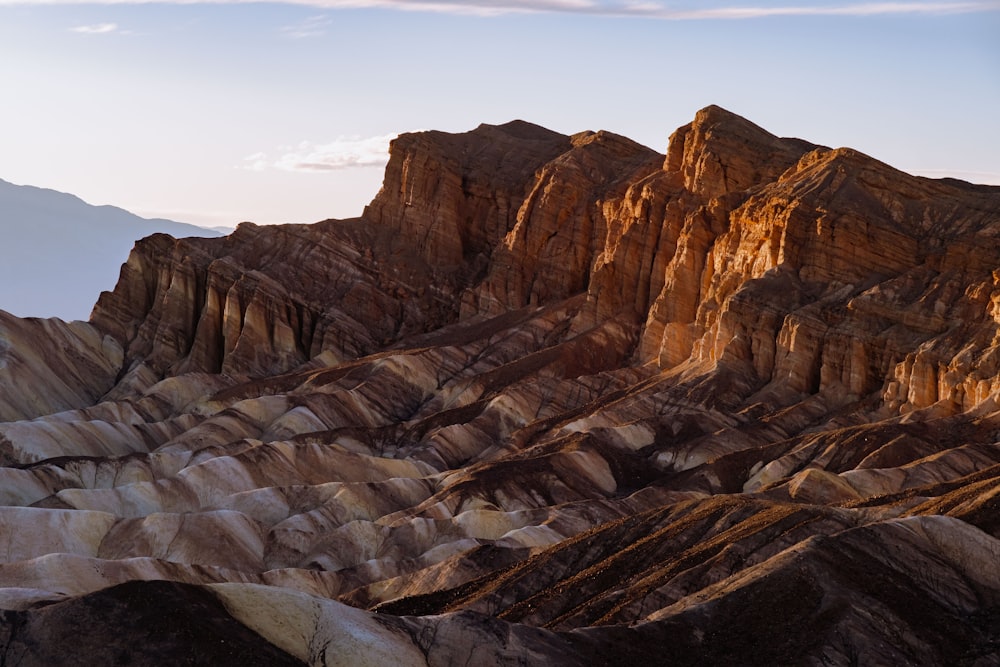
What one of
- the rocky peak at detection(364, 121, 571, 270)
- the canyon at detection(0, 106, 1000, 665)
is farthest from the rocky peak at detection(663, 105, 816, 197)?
the rocky peak at detection(364, 121, 571, 270)

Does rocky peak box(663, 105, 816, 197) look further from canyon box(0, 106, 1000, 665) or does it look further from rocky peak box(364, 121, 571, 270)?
rocky peak box(364, 121, 571, 270)

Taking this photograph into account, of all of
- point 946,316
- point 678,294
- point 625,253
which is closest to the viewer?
point 946,316

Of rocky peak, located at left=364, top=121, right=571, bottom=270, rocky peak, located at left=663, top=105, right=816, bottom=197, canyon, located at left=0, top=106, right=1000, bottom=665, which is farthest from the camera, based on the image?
rocky peak, located at left=364, top=121, right=571, bottom=270

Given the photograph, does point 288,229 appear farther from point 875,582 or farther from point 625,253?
point 875,582

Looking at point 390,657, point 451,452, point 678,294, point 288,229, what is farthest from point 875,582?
point 288,229

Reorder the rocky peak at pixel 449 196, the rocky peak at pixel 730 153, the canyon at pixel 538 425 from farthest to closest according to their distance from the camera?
the rocky peak at pixel 449 196
the rocky peak at pixel 730 153
the canyon at pixel 538 425

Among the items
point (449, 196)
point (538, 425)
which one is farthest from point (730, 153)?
point (449, 196)

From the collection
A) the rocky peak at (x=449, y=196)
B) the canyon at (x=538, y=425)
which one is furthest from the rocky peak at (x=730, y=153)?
the rocky peak at (x=449, y=196)

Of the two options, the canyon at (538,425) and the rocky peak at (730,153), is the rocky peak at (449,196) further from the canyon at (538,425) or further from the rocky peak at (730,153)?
the rocky peak at (730,153)

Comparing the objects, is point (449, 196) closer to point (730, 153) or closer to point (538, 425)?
point (730, 153)
